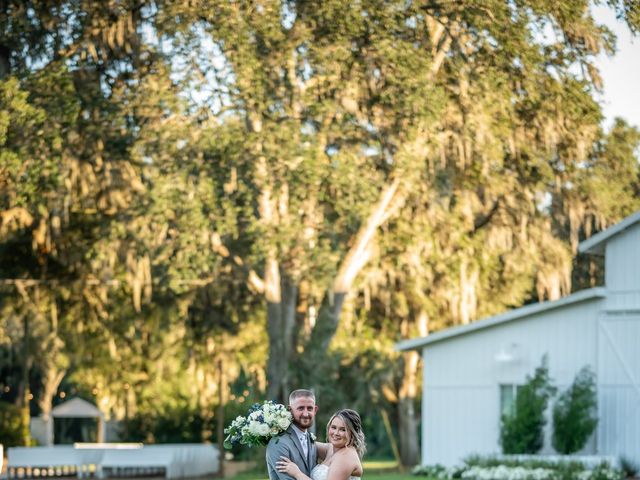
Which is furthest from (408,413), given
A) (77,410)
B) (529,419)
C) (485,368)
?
(529,419)

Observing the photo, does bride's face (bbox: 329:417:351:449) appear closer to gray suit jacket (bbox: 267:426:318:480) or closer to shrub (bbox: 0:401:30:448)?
gray suit jacket (bbox: 267:426:318:480)

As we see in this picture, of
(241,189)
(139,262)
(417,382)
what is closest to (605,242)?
(241,189)

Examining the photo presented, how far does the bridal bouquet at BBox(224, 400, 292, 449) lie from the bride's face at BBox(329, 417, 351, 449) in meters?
0.32

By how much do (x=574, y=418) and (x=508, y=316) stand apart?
2715mm

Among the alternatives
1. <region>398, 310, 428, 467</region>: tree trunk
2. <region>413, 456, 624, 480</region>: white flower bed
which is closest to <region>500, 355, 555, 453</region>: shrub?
<region>413, 456, 624, 480</region>: white flower bed

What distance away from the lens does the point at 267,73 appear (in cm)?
2753

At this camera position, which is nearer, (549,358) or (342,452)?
(342,452)

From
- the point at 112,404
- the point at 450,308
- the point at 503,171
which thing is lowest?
the point at 112,404

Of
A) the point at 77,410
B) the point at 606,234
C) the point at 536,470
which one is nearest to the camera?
the point at 536,470

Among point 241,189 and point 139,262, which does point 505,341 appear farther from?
point 139,262

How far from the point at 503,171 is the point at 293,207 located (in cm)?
641

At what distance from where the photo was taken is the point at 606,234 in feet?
86.2

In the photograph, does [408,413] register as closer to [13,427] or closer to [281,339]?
[281,339]

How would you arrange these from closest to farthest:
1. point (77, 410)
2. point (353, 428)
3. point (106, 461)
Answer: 1. point (353, 428)
2. point (106, 461)
3. point (77, 410)
